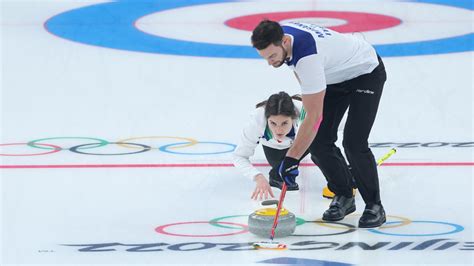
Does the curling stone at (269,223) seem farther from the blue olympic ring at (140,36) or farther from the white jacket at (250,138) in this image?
the blue olympic ring at (140,36)

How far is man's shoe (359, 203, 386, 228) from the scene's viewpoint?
5309 millimetres

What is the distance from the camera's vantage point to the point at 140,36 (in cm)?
1184

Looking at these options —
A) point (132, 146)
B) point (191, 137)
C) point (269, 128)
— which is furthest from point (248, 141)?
point (191, 137)

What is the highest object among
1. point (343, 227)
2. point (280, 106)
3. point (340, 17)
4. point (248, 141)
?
point (340, 17)

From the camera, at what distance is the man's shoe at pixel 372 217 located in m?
5.31

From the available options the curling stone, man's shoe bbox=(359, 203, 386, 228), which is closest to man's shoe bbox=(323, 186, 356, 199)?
man's shoe bbox=(359, 203, 386, 228)

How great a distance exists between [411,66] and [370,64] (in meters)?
4.83

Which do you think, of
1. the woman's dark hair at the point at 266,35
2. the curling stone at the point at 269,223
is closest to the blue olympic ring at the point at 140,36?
the curling stone at the point at 269,223

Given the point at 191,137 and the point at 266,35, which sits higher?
the point at 266,35

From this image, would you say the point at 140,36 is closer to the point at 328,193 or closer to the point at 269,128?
the point at 269,128

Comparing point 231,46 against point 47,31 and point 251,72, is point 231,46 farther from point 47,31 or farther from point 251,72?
point 47,31

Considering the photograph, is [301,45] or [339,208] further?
[339,208]

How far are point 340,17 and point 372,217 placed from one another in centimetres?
756

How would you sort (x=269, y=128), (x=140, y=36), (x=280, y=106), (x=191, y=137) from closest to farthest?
(x=280, y=106) → (x=269, y=128) → (x=191, y=137) → (x=140, y=36)
